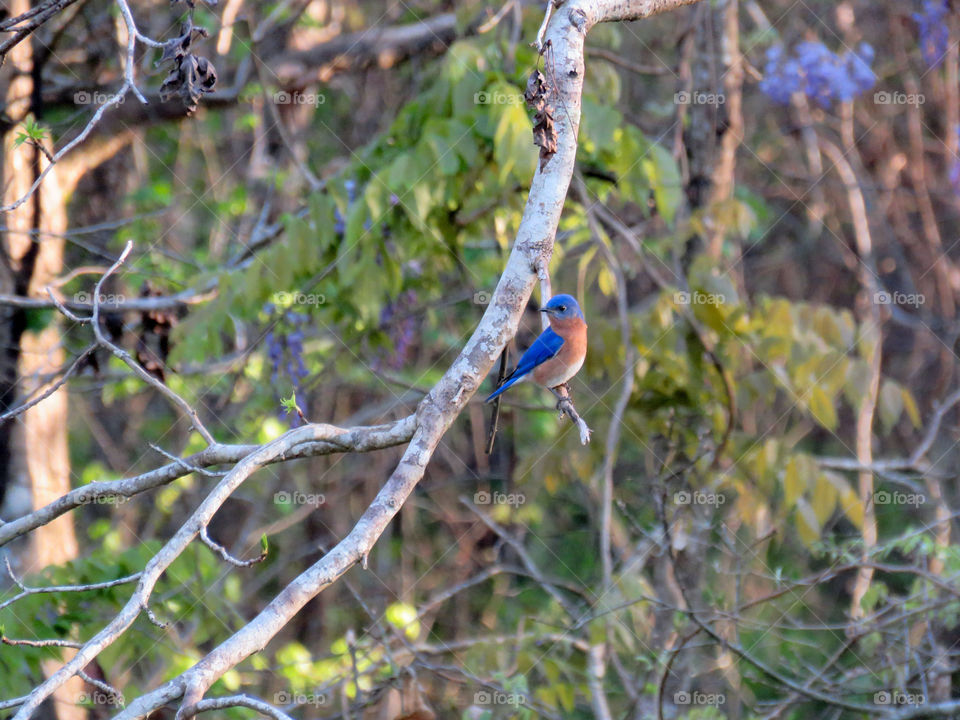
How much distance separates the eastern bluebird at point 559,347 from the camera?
423cm

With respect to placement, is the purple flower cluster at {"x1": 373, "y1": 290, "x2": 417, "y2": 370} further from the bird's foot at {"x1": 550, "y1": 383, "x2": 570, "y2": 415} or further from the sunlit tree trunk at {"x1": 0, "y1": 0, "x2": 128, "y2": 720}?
the sunlit tree trunk at {"x1": 0, "y1": 0, "x2": 128, "y2": 720}

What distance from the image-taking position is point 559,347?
4.23m

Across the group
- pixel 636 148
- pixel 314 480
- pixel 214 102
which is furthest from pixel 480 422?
pixel 636 148

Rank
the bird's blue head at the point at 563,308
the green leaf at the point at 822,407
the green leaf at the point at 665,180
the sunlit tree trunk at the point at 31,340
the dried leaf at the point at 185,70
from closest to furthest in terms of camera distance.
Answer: the dried leaf at the point at 185,70 → the bird's blue head at the point at 563,308 → the green leaf at the point at 822,407 → the green leaf at the point at 665,180 → the sunlit tree trunk at the point at 31,340

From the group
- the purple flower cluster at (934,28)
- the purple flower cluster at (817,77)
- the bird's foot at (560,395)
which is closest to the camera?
the bird's foot at (560,395)

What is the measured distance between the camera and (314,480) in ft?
29.0

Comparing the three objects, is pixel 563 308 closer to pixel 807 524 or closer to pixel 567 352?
pixel 567 352

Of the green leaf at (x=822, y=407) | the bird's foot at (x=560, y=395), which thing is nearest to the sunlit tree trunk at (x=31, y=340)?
the bird's foot at (x=560, y=395)

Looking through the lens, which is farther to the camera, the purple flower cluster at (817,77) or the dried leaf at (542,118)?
the purple flower cluster at (817,77)

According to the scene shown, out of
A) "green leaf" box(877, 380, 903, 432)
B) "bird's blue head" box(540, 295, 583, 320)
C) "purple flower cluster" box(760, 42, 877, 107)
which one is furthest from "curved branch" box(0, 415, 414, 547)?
"purple flower cluster" box(760, 42, 877, 107)

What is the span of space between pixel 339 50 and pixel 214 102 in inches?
40.9

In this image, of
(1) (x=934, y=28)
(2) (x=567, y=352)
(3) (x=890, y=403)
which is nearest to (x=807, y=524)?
(3) (x=890, y=403)

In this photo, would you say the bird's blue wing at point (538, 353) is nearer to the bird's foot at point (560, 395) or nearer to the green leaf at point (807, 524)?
the bird's foot at point (560, 395)

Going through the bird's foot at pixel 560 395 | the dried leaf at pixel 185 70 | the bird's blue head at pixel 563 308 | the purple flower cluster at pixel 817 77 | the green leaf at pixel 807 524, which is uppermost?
the purple flower cluster at pixel 817 77
